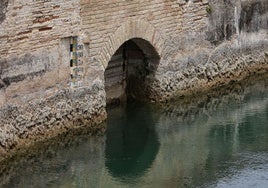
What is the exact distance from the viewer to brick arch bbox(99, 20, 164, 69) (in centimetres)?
1448

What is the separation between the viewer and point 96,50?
1428 centimetres

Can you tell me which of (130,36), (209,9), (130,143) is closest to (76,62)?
(130,36)

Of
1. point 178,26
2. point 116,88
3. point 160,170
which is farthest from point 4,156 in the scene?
point 178,26

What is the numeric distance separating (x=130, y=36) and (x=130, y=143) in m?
2.05

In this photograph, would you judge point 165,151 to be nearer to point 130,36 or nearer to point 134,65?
point 130,36

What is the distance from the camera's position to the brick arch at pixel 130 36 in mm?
14484

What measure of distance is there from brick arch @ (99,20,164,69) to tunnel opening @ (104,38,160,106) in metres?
0.23

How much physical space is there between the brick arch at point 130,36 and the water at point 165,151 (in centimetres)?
125

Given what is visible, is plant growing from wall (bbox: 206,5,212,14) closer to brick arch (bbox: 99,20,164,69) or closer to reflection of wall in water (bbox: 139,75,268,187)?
brick arch (bbox: 99,20,164,69)

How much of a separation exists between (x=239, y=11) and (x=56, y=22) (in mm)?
5278

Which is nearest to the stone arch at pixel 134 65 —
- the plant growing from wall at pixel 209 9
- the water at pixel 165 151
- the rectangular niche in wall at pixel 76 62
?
the water at pixel 165 151

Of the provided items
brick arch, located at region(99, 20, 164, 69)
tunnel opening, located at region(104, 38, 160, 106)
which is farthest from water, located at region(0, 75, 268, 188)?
brick arch, located at region(99, 20, 164, 69)

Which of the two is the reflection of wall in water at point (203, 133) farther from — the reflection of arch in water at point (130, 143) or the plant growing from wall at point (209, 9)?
the plant growing from wall at point (209, 9)

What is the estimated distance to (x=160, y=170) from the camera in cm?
1292
